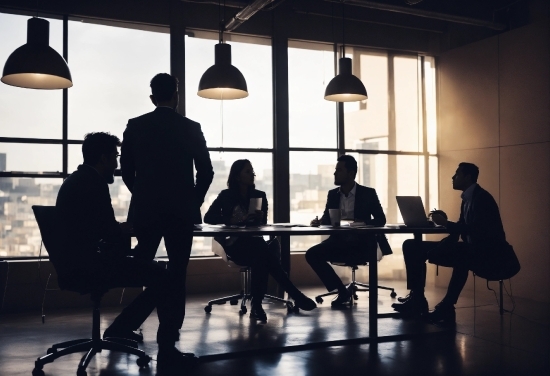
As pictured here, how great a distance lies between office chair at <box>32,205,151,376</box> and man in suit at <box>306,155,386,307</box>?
2.48m

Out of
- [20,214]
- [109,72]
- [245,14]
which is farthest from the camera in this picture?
[109,72]

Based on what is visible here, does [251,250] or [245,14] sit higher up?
[245,14]

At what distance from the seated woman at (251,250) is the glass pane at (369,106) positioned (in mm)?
2654

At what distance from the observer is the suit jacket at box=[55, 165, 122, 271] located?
3.23m

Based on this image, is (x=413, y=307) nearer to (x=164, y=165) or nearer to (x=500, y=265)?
(x=500, y=265)

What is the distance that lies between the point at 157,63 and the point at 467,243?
13.2 feet

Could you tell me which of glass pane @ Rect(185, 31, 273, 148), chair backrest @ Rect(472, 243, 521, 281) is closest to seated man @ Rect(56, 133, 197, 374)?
chair backrest @ Rect(472, 243, 521, 281)

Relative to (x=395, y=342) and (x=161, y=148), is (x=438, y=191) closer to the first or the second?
(x=395, y=342)

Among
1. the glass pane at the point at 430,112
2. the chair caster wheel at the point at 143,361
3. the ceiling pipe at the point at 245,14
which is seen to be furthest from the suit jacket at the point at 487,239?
the glass pane at the point at 430,112

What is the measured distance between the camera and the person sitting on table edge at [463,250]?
4.76 meters

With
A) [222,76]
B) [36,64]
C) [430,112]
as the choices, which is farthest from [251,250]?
[430,112]

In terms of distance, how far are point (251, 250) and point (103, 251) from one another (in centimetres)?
198

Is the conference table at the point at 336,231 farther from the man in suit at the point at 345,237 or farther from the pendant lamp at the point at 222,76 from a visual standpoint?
Answer: the pendant lamp at the point at 222,76

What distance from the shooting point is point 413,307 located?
5.16 meters
